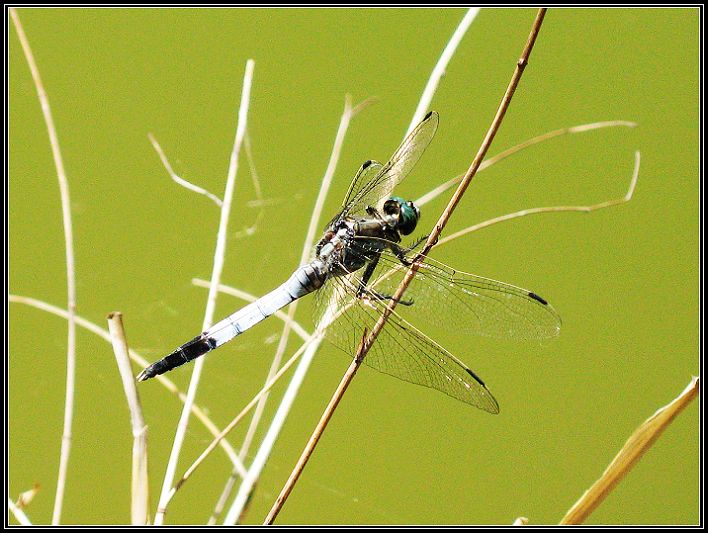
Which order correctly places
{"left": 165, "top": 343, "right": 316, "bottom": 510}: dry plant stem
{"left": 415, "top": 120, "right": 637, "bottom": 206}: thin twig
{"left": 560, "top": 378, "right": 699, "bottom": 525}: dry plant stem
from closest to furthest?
{"left": 560, "top": 378, "right": 699, "bottom": 525}: dry plant stem
{"left": 165, "top": 343, "right": 316, "bottom": 510}: dry plant stem
{"left": 415, "top": 120, "right": 637, "bottom": 206}: thin twig

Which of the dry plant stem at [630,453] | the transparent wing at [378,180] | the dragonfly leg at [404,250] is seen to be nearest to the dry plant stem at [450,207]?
the dragonfly leg at [404,250]

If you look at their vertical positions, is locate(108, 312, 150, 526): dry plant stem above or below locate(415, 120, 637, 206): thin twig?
below

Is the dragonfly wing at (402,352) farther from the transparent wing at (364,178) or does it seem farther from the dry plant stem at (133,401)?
the dry plant stem at (133,401)

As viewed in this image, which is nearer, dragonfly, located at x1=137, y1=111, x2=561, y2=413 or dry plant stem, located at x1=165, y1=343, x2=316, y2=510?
dry plant stem, located at x1=165, y1=343, x2=316, y2=510

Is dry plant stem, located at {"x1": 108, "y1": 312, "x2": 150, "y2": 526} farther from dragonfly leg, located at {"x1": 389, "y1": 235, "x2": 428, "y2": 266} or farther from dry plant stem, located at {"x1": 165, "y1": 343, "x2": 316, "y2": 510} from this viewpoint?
dragonfly leg, located at {"x1": 389, "y1": 235, "x2": 428, "y2": 266}

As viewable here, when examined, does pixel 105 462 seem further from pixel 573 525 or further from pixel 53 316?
pixel 573 525

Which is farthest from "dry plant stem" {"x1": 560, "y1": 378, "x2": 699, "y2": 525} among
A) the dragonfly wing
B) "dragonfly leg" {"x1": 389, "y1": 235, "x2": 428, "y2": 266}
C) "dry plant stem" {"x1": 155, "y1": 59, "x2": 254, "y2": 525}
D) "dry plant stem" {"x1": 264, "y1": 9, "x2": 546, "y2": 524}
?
"dry plant stem" {"x1": 155, "y1": 59, "x2": 254, "y2": 525}
